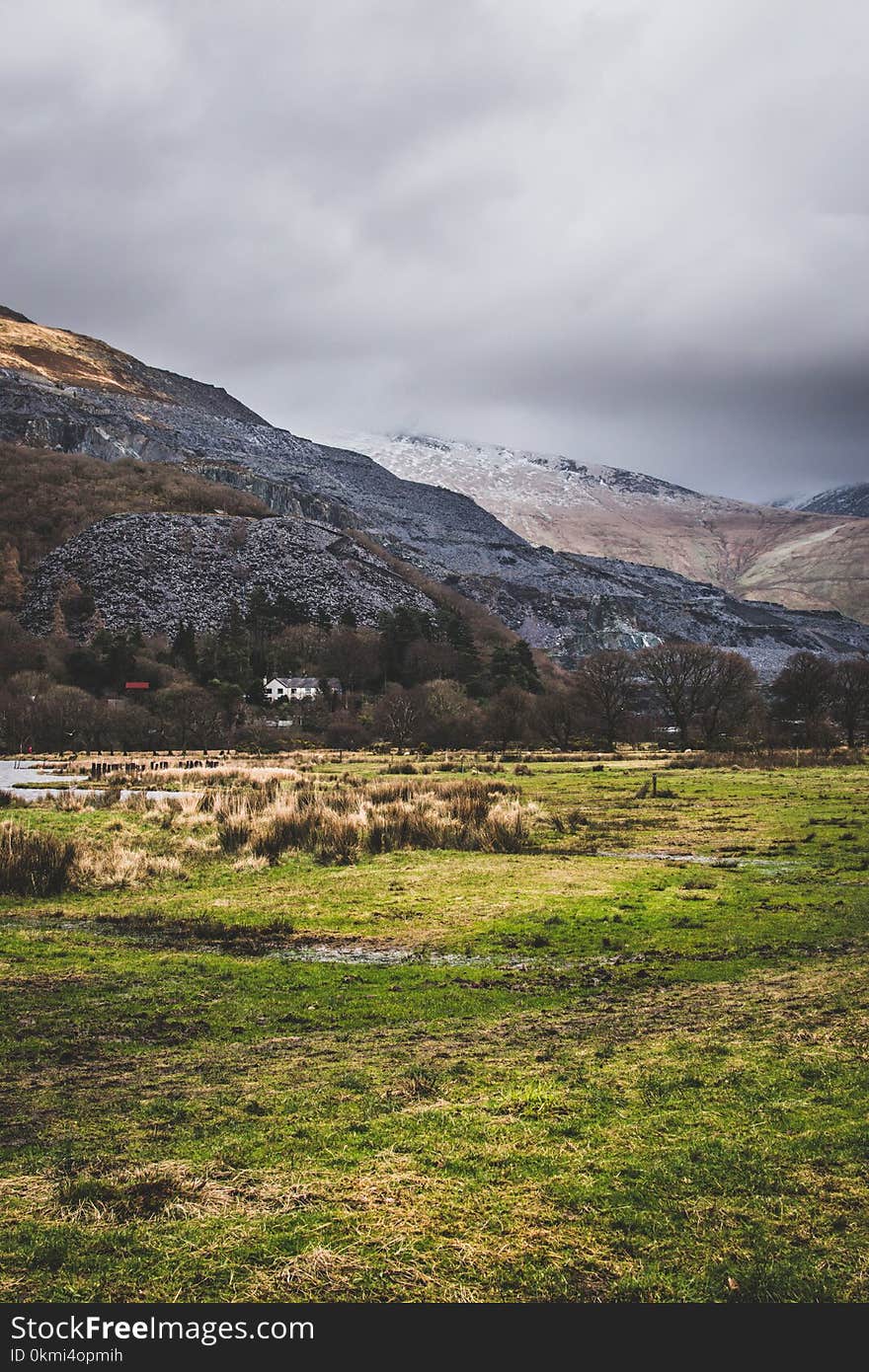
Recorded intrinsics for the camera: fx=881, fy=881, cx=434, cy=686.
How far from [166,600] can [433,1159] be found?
17220cm

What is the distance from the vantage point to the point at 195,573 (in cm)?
17825

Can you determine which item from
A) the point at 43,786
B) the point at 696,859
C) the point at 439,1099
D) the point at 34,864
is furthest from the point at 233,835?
the point at 43,786

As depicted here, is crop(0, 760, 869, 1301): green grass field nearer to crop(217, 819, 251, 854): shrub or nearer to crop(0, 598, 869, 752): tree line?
crop(217, 819, 251, 854): shrub

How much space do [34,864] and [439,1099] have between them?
14212mm

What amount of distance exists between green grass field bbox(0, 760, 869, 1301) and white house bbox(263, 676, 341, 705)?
11071 centimetres

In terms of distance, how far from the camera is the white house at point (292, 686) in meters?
128

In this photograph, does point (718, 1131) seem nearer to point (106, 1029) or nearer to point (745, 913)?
point (106, 1029)

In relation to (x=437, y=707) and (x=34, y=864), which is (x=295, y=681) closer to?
(x=437, y=707)

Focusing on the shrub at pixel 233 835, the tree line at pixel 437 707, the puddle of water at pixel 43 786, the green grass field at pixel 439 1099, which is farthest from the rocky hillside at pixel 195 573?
the green grass field at pixel 439 1099

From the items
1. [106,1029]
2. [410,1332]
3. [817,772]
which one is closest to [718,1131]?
[410,1332]

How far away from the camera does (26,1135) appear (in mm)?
6273

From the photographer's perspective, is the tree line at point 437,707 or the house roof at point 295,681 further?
the house roof at point 295,681

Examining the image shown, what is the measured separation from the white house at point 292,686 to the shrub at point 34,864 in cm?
10442

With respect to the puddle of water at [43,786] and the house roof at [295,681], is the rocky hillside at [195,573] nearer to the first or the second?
the house roof at [295,681]
